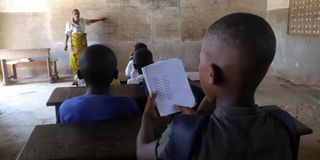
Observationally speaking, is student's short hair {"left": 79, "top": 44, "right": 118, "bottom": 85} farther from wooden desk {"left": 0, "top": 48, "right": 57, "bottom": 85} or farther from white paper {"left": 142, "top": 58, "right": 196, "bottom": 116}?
wooden desk {"left": 0, "top": 48, "right": 57, "bottom": 85}

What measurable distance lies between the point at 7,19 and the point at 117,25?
229 cm

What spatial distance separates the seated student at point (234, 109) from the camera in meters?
0.70

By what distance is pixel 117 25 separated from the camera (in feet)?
22.1

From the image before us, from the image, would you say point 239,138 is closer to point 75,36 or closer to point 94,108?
point 94,108

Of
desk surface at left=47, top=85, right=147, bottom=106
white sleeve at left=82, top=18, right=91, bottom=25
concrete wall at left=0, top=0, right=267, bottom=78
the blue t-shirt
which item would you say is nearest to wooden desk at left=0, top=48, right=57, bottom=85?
concrete wall at left=0, top=0, right=267, bottom=78

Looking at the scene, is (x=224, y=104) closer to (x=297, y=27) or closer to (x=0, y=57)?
(x=297, y=27)

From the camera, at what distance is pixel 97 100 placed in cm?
140

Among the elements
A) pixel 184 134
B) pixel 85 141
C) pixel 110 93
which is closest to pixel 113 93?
pixel 110 93

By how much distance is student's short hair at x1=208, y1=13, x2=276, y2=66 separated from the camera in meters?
0.69

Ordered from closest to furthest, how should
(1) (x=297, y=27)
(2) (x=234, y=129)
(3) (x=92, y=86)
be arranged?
(2) (x=234, y=129) → (3) (x=92, y=86) → (1) (x=297, y=27)

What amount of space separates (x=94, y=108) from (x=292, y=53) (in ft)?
17.0

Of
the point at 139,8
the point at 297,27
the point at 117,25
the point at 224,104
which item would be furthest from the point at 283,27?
the point at 224,104

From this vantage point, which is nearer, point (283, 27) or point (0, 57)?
point (0, 57)

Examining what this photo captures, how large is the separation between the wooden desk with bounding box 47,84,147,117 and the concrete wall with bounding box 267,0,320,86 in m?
3.69
